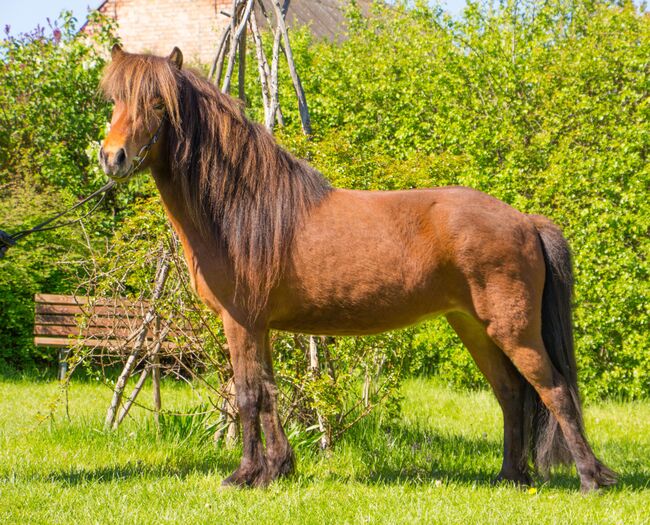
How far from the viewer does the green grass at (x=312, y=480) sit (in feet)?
13.6

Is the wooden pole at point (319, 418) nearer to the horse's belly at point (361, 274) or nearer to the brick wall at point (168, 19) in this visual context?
the horse's belly at point (361, 274)

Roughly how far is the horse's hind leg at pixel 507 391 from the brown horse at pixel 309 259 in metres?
0.25

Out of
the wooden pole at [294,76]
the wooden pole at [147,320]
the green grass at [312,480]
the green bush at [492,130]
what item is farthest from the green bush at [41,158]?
the wooden pole at [294,76]

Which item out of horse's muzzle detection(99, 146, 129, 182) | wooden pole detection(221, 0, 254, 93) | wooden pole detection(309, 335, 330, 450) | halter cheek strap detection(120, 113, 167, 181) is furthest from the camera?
wooden pole detection(221, 0, 254, 93)

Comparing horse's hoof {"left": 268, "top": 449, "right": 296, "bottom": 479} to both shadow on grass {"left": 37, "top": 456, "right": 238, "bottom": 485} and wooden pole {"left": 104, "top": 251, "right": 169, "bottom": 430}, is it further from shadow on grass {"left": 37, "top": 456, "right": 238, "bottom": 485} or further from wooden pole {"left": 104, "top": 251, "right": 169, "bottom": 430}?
wooden pole {"left": 104, "top": 251, "right": 169, "bottom": 430}

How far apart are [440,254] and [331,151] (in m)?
1.67

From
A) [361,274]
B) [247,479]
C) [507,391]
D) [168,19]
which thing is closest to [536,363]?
[507,391]

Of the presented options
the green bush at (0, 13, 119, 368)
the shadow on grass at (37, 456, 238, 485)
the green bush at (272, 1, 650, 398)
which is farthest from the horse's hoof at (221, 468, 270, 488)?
the green bush at (0, 13, 119, 368)

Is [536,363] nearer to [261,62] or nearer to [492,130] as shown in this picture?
[261,62]

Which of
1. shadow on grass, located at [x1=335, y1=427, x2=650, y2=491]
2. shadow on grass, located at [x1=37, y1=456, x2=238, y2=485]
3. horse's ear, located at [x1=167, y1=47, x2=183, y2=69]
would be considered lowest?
shadow on grass, located at [x1=335, y1=427, x2=650, y2=491]

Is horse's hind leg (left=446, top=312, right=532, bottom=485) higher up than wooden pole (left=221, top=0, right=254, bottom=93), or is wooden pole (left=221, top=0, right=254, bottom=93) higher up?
wooden pole (left=221, top=0, right=254, bottom=93)

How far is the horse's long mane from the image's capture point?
4.57 meters

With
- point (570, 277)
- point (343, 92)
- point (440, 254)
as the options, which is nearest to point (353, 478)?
point (440, 254)

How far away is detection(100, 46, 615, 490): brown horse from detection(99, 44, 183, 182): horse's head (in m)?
0.03
